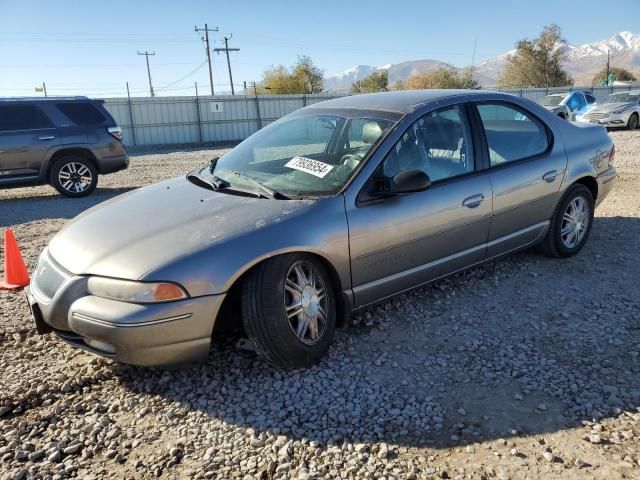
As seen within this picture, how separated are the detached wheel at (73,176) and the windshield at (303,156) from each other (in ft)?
21.1

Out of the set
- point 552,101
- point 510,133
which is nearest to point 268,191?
point 510,133

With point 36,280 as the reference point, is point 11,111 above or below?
above

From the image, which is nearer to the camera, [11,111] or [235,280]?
[235,280]

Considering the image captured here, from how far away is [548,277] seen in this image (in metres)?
4.44

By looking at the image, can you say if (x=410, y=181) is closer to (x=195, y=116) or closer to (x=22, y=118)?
(x=22, y=118)

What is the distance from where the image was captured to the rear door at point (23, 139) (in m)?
9.04

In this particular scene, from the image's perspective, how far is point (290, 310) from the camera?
299 cm

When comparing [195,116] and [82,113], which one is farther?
[195,116]

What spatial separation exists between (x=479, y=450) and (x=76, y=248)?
2.45 metres

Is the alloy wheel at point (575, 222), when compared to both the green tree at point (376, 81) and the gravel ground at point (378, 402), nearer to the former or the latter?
the gravel ground at point (378, 402)

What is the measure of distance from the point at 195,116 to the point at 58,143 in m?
17.0

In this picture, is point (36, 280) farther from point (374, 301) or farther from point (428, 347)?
point (428, 347)

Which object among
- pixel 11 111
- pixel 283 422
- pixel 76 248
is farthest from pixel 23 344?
pixel 11 111

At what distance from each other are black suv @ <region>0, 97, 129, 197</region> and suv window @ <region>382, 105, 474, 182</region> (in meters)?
7.74
